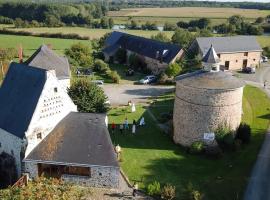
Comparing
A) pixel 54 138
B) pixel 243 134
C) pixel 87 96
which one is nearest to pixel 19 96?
pixel 54 138

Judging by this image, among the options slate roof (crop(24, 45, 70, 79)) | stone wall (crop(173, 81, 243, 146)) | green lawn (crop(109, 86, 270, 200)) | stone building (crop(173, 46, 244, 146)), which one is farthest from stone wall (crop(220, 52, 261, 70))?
stone wall (crop(173, 81, 243, 146))

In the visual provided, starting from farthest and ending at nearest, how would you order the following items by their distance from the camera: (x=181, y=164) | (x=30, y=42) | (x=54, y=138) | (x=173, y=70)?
1. (x=30, y=42)
2. (x=173, y=70)
3. (x=181, y=164)
4. (x=54, y=138)

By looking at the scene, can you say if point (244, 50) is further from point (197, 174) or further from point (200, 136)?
point (197, 174)

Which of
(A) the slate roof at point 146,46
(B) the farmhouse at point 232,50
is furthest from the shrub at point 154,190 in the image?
(B) the farmhouse at point 232,50

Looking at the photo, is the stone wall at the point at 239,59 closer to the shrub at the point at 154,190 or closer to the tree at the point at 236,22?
the shrub at the point at 154,190

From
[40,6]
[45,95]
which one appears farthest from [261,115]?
[40,6]

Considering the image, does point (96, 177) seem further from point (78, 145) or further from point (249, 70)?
point (249, 70)
